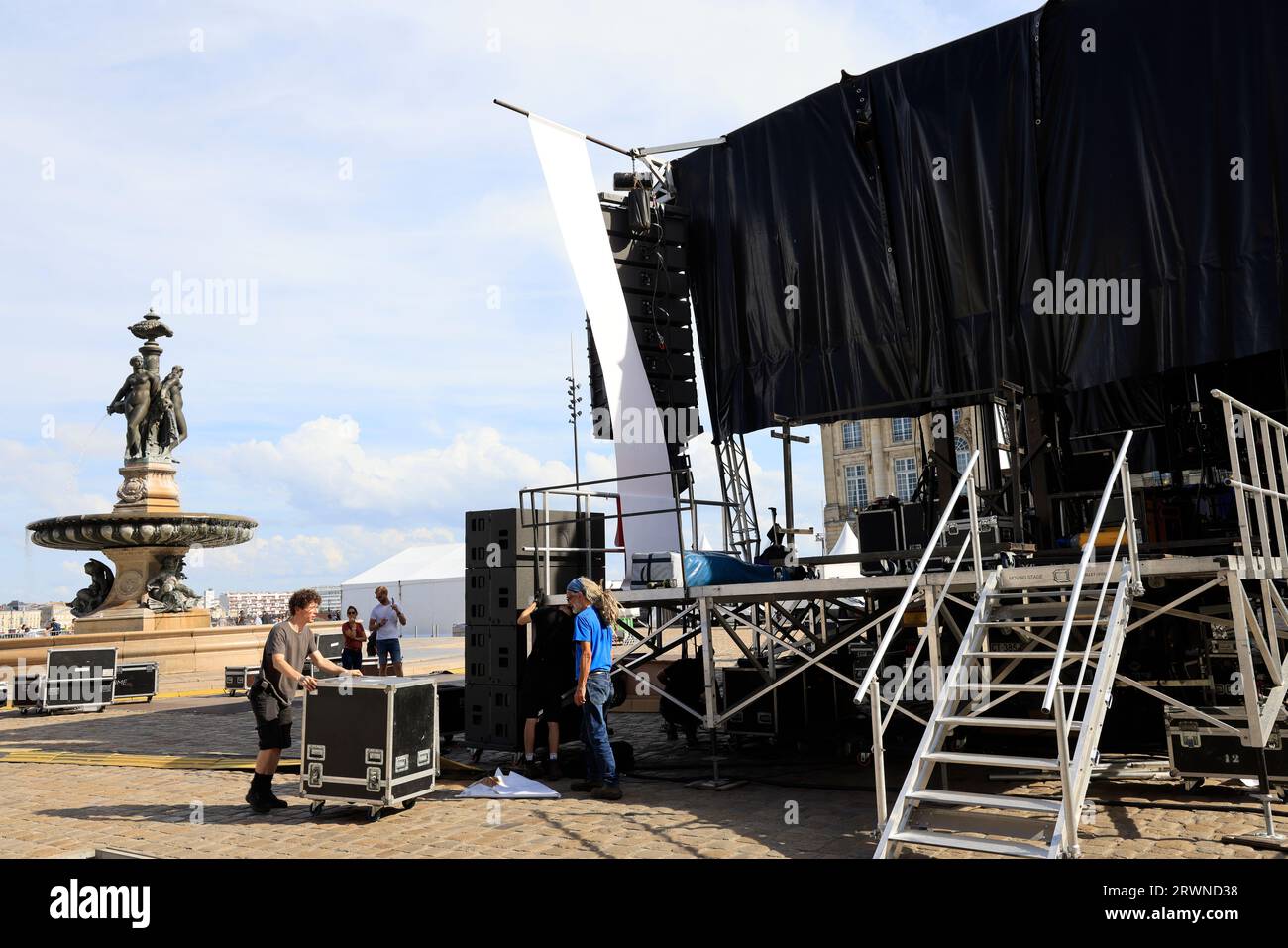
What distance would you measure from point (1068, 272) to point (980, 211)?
142cm

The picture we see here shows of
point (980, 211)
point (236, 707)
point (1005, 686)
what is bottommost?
point (236, 707)

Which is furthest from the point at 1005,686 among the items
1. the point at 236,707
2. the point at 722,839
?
the point at 236,707

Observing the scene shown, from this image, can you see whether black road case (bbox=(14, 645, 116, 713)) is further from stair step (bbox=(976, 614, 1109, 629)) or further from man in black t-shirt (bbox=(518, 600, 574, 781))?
stair step (bbox=(976, 614, 1109, 629))

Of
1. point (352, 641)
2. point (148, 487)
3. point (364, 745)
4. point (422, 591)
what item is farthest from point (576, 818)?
point (422, 591)

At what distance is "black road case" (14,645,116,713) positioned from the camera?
18.8 metres

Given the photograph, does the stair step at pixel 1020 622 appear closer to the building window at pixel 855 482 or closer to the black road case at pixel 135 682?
the black road case at pixel 135 682

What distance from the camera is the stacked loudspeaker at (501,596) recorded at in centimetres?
1133

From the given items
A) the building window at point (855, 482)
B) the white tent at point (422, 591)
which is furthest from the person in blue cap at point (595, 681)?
the building window at point (855, 482)

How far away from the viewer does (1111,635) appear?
7312 mm

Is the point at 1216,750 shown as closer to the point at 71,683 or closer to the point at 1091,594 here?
the point at 1091,594

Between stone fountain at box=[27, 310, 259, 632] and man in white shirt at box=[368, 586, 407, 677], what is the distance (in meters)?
11.3

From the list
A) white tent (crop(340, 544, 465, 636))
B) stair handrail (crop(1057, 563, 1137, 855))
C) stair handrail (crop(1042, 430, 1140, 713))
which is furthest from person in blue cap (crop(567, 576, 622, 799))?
white tent (crop(340, 544, 465, 636))

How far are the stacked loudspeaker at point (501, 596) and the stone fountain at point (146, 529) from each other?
56.5 feet
